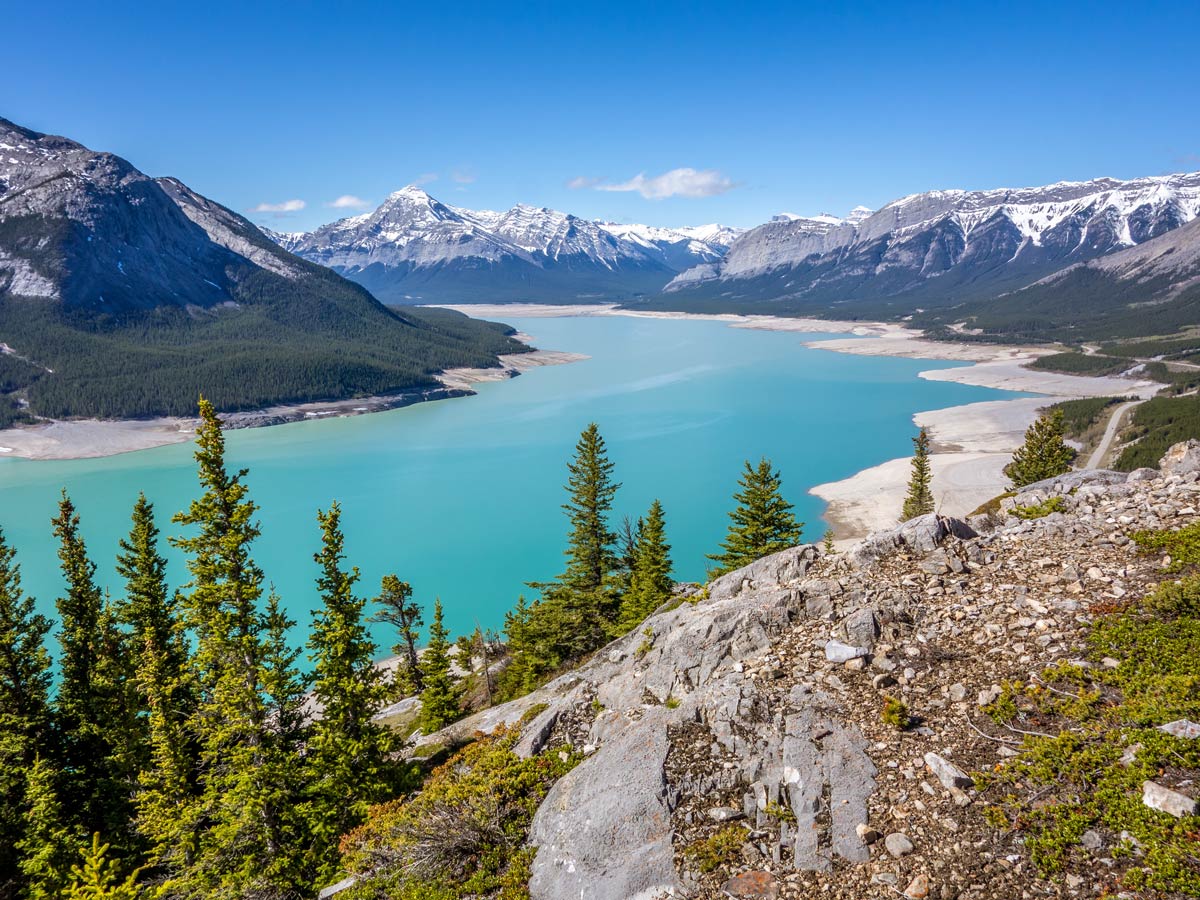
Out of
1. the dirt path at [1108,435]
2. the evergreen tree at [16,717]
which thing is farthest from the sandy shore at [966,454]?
the evergreen tree at [16,717]

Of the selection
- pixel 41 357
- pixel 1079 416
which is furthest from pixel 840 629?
pixel 41 357

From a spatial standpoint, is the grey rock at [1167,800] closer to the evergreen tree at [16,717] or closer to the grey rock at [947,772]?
the grey rock at [947,772]

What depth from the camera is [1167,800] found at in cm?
779

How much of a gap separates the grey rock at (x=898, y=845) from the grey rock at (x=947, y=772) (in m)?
1.12

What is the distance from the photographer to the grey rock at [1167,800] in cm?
760

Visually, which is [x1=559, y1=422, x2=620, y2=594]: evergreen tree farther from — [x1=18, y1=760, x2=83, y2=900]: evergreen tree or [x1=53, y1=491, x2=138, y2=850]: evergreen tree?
[x1=18, y1=760, x2=83, y2=900]: evergreen tree

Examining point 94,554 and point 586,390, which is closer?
point 94,554

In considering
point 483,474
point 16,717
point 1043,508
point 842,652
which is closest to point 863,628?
point 842,652

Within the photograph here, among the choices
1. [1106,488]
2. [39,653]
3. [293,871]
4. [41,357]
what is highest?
[41,357]

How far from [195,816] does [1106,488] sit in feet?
85.7

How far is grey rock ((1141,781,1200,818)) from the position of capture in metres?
7.60

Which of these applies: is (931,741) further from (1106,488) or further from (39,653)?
(39,653)

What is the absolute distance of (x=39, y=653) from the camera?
21516 mm

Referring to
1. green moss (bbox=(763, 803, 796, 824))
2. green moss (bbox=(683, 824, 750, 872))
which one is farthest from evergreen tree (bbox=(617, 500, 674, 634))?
green moss (bbox=(683, 824, 750, 872))
